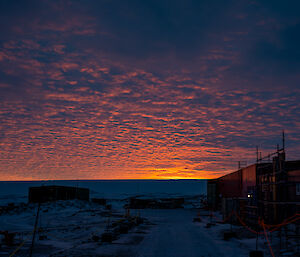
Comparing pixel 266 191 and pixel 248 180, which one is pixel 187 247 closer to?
pixel 266 191

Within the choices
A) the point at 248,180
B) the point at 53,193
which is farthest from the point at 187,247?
the point at 53,193

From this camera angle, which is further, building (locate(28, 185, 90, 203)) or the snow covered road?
building (locate(28, 185, 90, 203))

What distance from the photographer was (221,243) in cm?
1853

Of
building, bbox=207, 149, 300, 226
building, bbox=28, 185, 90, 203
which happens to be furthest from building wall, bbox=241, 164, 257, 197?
building, bbox=28, 185, 90, 203

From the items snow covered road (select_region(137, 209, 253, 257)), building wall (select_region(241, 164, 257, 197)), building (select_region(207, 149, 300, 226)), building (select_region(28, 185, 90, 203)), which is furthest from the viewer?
building (select_region(28, 185, 90, 203))

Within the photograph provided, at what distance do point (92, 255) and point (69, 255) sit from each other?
1.09 meters

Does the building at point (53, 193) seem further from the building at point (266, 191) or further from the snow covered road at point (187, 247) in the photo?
the snow covered road at point (187, 247)

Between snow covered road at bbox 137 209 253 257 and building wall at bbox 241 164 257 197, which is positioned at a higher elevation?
building wall at bbox 241 164 257 197

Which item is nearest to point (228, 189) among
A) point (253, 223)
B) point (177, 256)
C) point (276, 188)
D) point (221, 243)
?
point (253, 223)

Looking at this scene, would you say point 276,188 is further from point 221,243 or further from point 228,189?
point 228,189

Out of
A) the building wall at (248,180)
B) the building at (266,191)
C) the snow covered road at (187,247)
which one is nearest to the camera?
the snow covered road at (187,247)

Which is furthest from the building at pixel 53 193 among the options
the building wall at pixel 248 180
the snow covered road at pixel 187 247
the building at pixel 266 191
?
the snow covered road at pixel 187 247

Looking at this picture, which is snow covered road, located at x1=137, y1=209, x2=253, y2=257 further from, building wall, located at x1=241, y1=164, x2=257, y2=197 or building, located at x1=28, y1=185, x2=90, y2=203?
building, located at x1=28, y1=185, x2=90, y2=203

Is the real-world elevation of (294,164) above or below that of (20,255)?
above
